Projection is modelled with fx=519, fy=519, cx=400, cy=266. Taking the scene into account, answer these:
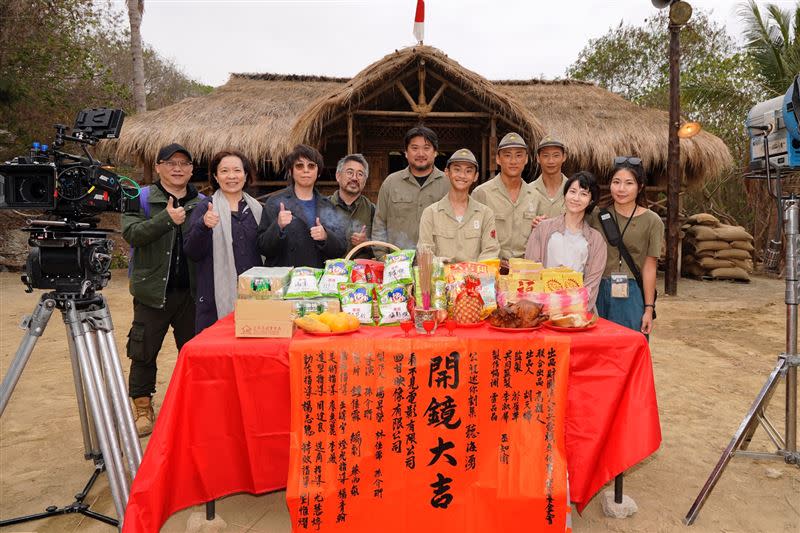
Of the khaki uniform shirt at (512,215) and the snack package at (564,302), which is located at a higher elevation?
the khaki uniform shirt at (512,215)

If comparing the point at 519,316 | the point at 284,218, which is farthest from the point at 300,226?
the point at 519,316

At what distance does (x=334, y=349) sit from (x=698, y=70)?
17.0m

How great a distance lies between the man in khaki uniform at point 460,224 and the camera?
2938mm

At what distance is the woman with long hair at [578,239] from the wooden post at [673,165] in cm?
727

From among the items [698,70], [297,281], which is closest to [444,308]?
[297,281]

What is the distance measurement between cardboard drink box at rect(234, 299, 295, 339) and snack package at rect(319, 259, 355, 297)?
25cm

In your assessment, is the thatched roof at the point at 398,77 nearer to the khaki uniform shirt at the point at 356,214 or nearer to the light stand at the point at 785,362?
the khaki uniform shirt at the point at 356,214

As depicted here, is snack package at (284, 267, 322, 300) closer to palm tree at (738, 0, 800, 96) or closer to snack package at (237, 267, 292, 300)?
snack package at (237, 267, 292, 300)

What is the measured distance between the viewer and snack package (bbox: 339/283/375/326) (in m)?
2.30

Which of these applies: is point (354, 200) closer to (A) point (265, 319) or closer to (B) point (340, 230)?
(B) point (340, 230)

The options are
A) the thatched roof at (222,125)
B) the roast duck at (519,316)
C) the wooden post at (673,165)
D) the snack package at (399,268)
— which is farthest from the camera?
the thatched roof at (222,125)

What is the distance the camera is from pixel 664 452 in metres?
3.16

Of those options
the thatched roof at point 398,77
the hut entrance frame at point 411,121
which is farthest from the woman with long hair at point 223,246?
the hut entrance frame at point 411,121

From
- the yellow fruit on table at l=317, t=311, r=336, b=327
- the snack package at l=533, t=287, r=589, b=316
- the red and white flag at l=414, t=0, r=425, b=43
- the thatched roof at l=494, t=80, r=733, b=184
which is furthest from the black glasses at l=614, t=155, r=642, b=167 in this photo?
the thatched roof at l=494, t=80, r=733, b=184
